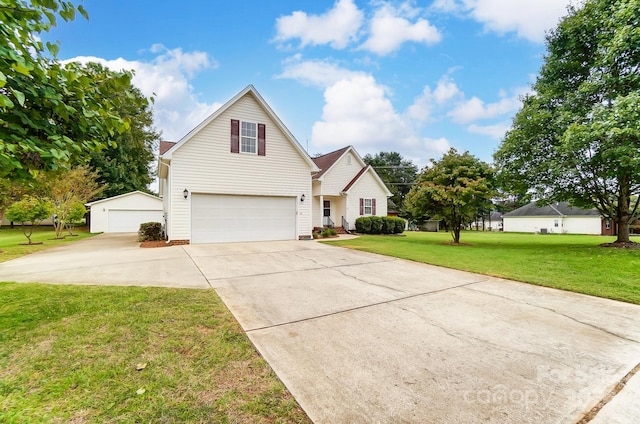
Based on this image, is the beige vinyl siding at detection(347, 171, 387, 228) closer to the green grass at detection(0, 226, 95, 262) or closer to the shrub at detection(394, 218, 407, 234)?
the shrub at detection(394, 218, 407, 234)

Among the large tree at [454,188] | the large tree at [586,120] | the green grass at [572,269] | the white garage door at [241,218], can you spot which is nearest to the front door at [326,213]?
the white garage door at [241,218]

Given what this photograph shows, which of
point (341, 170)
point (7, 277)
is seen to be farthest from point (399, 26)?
point (7, 277)

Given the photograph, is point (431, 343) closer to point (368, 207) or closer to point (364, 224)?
point (364, 224)

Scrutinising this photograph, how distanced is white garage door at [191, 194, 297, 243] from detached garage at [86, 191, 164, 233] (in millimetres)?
13735

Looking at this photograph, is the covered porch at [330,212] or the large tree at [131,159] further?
the large tree at [131,159]

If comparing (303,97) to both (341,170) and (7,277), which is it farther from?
(7,277)

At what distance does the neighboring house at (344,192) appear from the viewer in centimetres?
2064

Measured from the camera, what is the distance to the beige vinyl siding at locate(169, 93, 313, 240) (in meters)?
12.4

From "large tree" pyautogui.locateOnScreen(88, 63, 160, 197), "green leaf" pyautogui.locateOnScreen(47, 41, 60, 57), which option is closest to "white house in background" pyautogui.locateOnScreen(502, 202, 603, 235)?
"green leaf" pyautogui.locateOnScreen(47, 41, 60, 57)

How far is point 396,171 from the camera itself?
171 feet

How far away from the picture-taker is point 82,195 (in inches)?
826

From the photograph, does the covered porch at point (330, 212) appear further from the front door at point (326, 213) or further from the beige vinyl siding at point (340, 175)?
the beige vinyl siding at point (340, 175)

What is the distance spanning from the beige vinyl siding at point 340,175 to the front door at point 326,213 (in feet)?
3.65

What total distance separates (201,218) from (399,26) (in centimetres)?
1243
